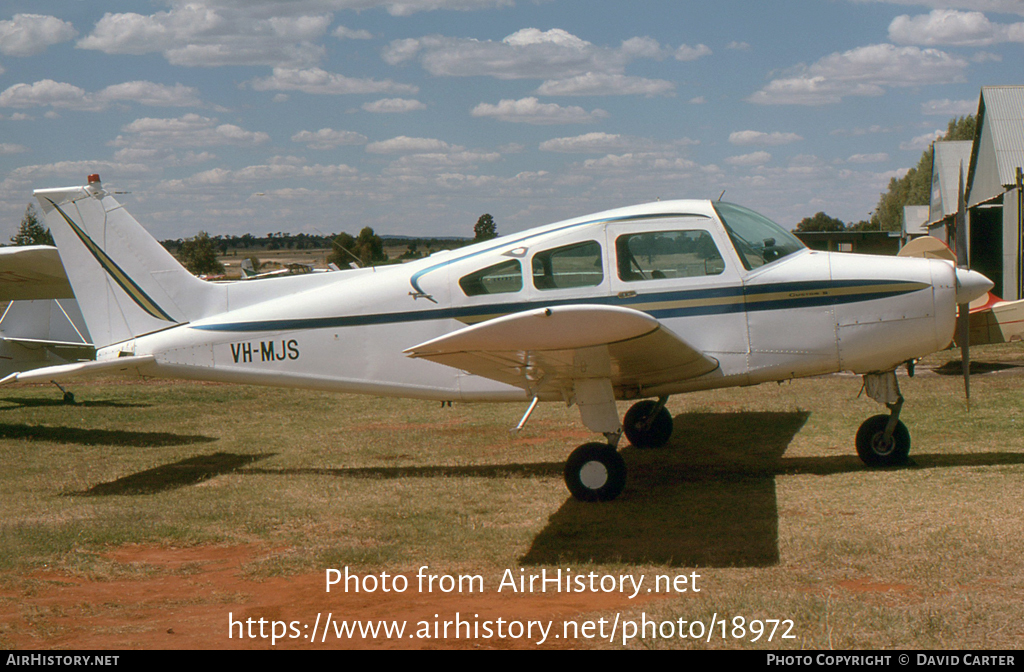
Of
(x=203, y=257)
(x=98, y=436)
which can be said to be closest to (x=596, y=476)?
(x=98, y=436)

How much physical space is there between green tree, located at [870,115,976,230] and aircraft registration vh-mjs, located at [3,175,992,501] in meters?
62.0

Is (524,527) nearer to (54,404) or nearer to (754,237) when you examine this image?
(754,237)

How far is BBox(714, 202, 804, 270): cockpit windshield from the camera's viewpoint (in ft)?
26.6

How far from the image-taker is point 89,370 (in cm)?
878

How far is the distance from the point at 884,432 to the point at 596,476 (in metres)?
3.18

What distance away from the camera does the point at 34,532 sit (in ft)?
24.5

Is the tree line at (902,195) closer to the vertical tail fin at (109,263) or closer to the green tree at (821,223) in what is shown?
the green tree at (821,223)

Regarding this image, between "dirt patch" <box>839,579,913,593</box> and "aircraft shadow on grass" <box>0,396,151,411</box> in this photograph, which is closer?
"dirt patch" <box>839,579,913,593</box>

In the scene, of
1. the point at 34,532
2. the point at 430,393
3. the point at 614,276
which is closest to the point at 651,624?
the point at 614,276

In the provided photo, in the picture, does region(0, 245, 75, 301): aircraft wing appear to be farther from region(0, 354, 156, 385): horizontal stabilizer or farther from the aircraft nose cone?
the aircraft nose cone

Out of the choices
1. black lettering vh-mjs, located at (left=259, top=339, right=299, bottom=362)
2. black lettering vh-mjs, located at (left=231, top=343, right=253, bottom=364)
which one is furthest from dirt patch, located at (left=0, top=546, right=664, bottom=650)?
black lettering vh-mjs, located at (left=231, top=343, right=253, bottom=364)

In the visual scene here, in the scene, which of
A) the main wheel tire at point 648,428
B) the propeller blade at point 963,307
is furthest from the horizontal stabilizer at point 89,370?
the propeller blade at point 963,307
